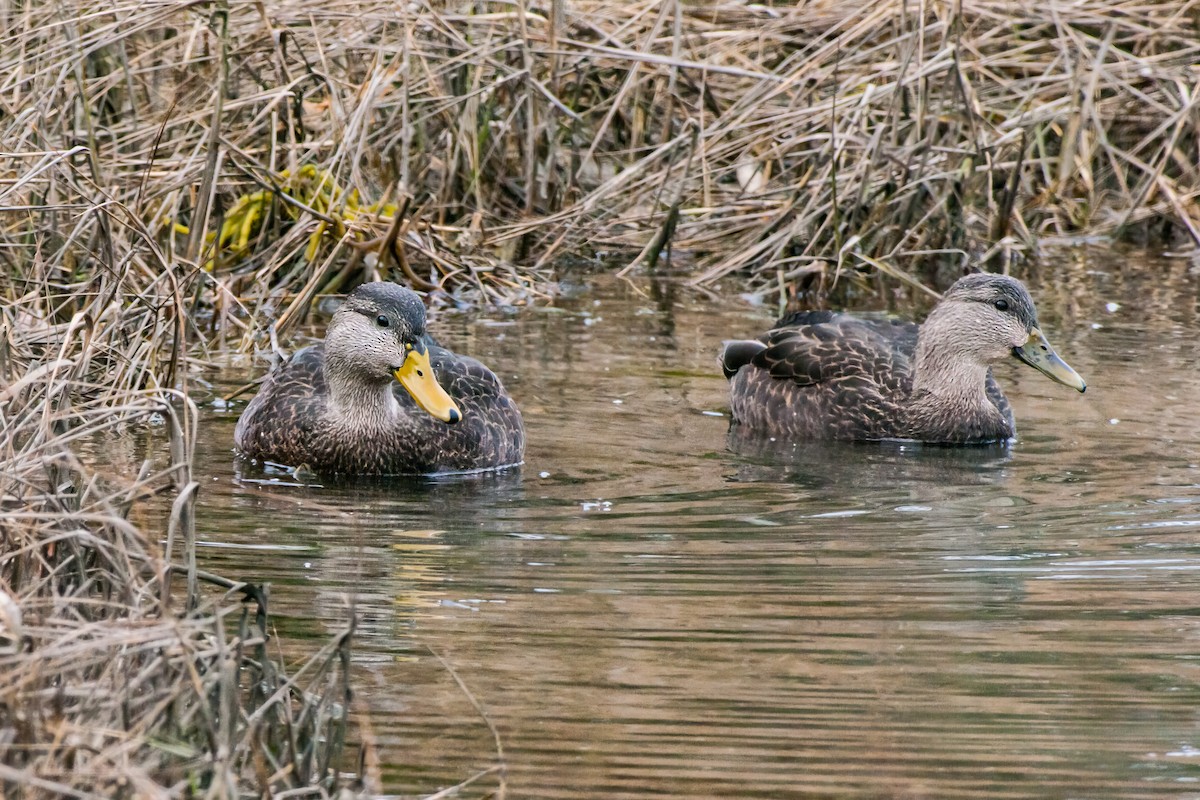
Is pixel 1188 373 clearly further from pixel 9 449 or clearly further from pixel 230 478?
pixel 9 449

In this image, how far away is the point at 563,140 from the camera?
1379cm

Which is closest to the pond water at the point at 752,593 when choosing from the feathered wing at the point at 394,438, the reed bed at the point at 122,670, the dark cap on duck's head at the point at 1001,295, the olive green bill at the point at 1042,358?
the feathered wing at the point at 394,438

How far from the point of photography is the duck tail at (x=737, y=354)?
9805 millimetres

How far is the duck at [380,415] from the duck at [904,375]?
1.58 meters

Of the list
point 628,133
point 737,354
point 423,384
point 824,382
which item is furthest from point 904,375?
point 628,133

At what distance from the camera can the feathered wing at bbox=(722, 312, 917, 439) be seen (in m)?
9.36

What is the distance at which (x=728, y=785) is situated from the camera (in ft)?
14.7

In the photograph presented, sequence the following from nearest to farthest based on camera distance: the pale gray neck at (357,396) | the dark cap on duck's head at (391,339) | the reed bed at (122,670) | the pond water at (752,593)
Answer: the reed bed at (122,670), the pond water at (752,593), the dark cap on duck's head at (391,339), the pale gray neck at (357,396)

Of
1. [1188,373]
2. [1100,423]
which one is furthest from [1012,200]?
[1100,423]

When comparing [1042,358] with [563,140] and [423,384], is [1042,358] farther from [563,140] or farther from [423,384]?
[563,140]

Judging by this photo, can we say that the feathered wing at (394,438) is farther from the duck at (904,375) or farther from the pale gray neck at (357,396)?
the duck at (904,375)

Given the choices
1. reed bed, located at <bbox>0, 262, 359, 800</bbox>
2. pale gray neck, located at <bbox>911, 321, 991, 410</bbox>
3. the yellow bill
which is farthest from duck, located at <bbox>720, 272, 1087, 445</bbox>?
reed bed, located at <bbox>0, 262, 359, 800</bbox>

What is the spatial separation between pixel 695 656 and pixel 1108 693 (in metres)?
1.13

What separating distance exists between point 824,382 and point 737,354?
0.56m
